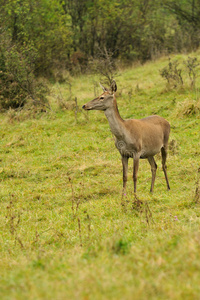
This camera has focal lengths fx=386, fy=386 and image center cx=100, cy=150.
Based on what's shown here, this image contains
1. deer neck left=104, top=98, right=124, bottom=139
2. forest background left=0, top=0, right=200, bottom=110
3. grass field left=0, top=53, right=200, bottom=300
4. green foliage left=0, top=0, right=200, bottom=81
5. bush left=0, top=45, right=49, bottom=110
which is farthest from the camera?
green foliage left=0, top=0, right=200, bottom=81

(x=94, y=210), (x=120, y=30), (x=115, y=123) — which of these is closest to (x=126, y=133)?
(x=115, y=123)

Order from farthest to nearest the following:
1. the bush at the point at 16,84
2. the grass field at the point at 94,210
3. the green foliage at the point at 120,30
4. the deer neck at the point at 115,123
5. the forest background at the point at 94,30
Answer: the green foliage at the point at 120,30
the forest background at the point at 94,30
the bush at the point at 16,84
the deer neck at the point at 115,123
the grass field at the point at 94,210

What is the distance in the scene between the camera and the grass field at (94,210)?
3.26 metres

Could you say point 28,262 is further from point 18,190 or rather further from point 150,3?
point 150,3

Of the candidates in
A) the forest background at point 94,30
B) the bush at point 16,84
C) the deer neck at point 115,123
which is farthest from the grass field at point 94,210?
the forest background at point 94,30

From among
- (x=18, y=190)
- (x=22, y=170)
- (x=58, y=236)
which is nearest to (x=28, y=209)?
(x=18, y=190)

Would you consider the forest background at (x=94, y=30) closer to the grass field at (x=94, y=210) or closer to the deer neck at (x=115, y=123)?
the grass field at (x=94, y=210)

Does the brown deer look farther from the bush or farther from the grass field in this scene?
the bush

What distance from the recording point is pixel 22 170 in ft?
32.6

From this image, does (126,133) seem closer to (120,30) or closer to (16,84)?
(16,84)

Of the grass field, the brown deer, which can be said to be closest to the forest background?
the grass field

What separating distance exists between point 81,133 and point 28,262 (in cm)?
897

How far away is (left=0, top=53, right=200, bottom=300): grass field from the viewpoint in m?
3.26

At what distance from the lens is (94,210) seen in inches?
272
